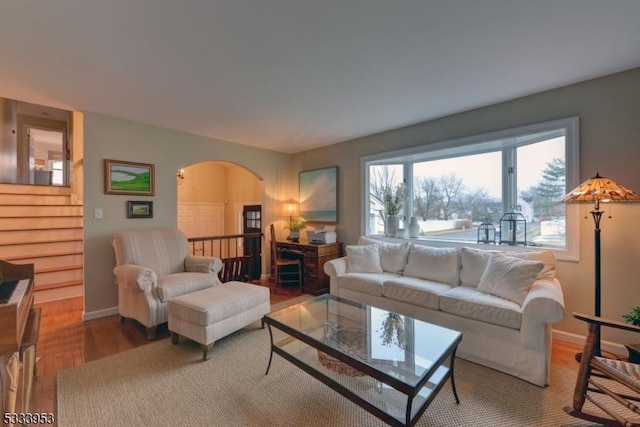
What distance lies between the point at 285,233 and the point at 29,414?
3.98 m

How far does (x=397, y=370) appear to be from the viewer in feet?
5.06

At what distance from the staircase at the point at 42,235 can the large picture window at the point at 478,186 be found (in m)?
4.56

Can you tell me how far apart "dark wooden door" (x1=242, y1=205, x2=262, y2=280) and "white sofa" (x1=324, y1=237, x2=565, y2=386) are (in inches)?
83.1

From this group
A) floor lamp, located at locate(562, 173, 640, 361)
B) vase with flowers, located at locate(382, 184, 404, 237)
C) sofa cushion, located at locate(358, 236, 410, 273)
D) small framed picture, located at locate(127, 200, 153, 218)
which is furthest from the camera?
vase with flowers, located at locate(382, 184, 404, 237)

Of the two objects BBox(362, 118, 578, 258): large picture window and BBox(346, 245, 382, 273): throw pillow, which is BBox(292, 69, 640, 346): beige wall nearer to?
BBox(362, 118, 578, 258): large picture window

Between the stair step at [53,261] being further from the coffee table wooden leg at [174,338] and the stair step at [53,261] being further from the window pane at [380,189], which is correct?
the window pane at [380,189]

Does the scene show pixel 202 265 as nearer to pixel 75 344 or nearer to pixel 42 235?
pixel 75 344

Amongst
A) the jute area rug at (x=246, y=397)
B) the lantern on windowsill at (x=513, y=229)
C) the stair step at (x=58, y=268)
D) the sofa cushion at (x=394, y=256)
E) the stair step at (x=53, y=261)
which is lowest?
the jute area rug at (x=246, y=397)

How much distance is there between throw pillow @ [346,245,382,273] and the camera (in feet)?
11.4

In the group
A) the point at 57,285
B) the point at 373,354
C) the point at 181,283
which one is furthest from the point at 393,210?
the point at 57,285

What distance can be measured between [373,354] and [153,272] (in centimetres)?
234

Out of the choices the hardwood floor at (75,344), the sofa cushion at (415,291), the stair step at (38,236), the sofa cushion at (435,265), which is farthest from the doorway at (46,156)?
the sofa cushion at (435,265)

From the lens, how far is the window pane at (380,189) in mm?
4203

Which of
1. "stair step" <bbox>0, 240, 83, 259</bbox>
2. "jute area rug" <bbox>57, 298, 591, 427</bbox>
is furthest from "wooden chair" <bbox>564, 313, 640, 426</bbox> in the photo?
"stair step" <bbox>0, 240, 83, 259</bbox>
